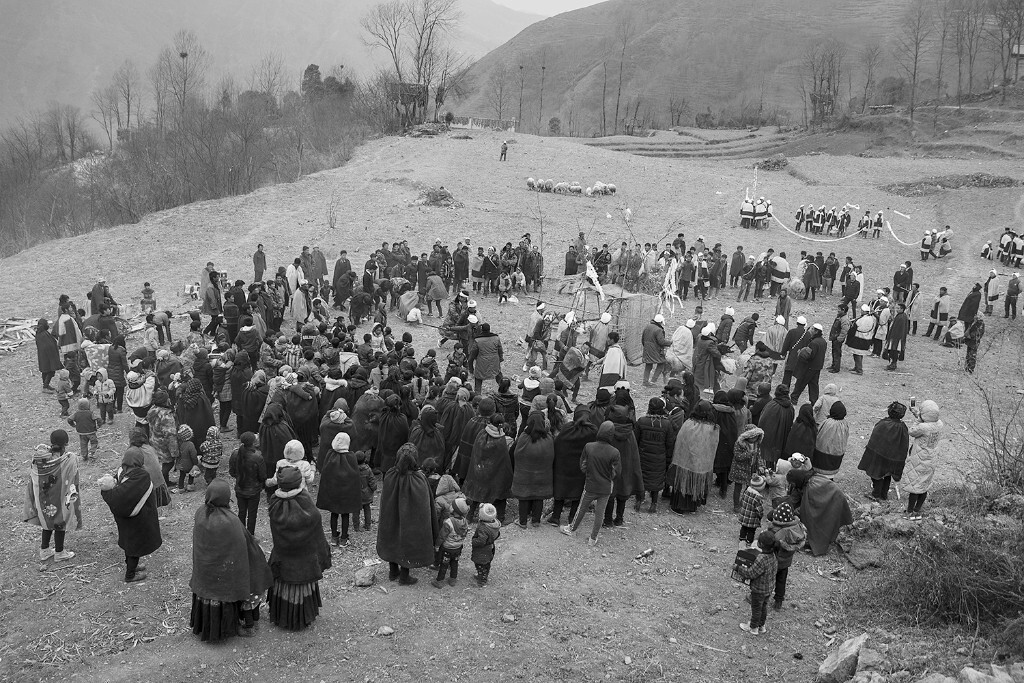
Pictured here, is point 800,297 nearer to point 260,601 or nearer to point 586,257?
point 586,257

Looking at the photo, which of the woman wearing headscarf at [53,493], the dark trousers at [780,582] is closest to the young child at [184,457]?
the woman wearing headscarf at [53,493]

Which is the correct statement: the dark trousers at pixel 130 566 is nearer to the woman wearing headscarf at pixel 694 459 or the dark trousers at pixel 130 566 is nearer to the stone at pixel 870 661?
the woman wearing headscarf at pixel 694 459

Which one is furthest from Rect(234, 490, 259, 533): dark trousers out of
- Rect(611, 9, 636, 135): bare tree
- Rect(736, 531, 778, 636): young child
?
Rect(611, 9, 636, 135): bare tree

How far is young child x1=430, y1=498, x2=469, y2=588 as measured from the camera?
7891 mm

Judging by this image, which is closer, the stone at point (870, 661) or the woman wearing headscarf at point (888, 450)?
the stone at point (870, 661)

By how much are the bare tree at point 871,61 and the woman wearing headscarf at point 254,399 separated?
7953 centimetres

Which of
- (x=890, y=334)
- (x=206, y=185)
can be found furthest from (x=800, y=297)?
(x=206, y=185)

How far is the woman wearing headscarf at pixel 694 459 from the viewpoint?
968 cm

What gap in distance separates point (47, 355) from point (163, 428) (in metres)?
5.82

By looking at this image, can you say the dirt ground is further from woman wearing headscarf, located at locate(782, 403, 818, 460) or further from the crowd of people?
woman wearing headscarf, located at locate(782, 403, 818, 460)

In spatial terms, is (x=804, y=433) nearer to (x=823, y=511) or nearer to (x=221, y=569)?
(x=823, y=511)

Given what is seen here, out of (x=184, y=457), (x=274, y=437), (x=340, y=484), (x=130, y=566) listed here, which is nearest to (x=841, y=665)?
(x=340, y=484)

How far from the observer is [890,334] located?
53.9ft

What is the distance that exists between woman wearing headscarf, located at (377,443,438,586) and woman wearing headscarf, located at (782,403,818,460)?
16.7 feet
